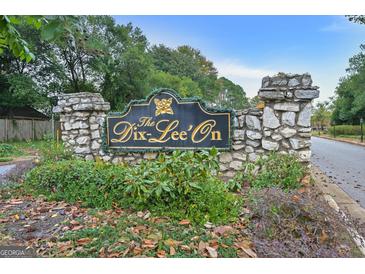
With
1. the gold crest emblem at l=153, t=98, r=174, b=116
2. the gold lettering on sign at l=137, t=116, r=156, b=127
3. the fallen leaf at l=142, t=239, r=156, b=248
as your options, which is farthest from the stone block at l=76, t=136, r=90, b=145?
the fallen leaf at l=142, t=239, r=156, b=248

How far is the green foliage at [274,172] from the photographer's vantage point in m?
3.10

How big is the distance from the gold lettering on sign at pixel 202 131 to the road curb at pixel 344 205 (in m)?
1.65

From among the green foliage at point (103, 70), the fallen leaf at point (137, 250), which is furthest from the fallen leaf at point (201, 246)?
the green foliage at point (103, 70)

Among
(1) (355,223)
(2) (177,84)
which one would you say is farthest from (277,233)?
(2) (177,84)

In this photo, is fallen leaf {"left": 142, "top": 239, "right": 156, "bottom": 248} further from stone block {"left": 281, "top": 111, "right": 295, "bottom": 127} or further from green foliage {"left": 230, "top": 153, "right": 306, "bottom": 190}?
stone block {"left": 281, "top": 111, "right": 295, "bottom": 127}

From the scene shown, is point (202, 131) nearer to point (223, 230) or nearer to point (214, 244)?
point (223, 230)

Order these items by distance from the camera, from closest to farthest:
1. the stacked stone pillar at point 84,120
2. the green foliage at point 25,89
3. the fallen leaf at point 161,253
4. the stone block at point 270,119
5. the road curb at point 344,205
Answer: 1. the fallen leaf at point 161,253
2. the road curb at point 344,205
3. the stone block at point 270,119
4. the stacked stone pillar at point 84,120
5. the green foliage at point 25,89

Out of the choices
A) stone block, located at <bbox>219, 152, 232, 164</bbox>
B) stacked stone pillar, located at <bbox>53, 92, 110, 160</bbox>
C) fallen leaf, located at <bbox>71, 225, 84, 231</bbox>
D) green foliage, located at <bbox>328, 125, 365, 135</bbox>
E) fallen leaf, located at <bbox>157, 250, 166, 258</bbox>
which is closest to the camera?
fallen leaf, located at <bbox>157, 250, 166, 258</bbox>

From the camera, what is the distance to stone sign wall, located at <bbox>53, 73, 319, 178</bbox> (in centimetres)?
342

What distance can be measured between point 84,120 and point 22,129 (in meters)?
8.31

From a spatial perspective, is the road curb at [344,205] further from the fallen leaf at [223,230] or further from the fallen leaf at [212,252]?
the fallen leaf at [212,252]

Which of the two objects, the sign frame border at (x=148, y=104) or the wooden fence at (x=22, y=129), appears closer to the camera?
the sign frame border at (x=148, y=104)

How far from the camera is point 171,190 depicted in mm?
2406

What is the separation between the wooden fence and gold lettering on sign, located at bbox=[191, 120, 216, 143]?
8.46 meters
